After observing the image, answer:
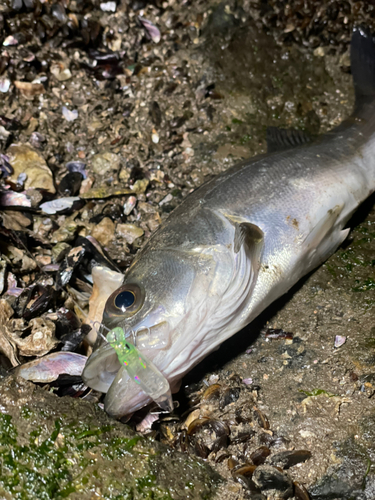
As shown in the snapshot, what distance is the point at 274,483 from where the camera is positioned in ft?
9.11

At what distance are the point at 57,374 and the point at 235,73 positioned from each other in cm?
391

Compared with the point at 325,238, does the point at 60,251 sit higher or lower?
lower

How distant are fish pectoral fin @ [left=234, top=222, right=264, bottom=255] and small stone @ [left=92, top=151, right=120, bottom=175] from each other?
1.95 metres

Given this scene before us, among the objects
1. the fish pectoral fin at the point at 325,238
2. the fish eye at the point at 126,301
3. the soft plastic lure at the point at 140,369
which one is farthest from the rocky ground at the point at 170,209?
the fish eye at the point at 126,301

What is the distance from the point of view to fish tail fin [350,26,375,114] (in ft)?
15.3

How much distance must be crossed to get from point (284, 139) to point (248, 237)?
4.84ft

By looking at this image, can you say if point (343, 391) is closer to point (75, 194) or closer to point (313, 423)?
point (313, 423)

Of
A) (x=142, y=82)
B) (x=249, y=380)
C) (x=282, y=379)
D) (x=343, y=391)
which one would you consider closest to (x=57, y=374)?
(x=249, y=380)

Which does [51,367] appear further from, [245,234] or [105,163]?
[105,163]

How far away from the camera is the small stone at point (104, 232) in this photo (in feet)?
14.2

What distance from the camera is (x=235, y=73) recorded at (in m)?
5.26

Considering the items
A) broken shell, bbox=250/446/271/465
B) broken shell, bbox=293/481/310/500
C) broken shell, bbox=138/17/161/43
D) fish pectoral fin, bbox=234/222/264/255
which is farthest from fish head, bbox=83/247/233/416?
broken shell, bbox=138/17/161/43

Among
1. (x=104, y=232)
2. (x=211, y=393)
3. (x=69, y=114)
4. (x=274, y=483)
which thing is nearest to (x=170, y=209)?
(x=104, y=232)

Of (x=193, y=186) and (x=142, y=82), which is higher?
(x=142, y=82)
